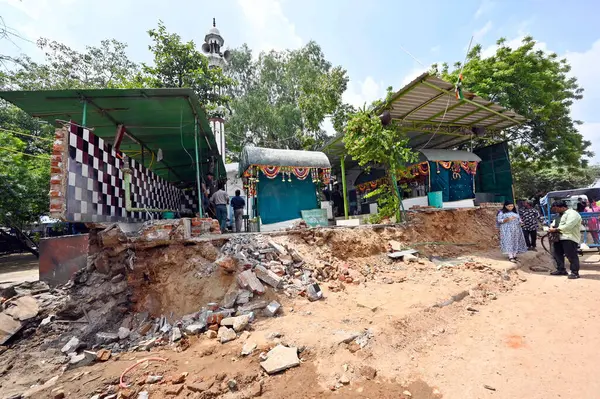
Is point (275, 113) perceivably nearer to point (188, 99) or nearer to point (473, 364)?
point (188, 99)

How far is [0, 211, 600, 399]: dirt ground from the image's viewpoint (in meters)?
2.34

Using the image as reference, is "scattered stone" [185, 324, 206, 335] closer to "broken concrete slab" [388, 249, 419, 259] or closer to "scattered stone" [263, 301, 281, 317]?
"scattered stone" [263, 301, 281, 317]

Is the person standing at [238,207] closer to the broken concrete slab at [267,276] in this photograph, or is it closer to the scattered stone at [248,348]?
the broken concrete slab at [267,276]

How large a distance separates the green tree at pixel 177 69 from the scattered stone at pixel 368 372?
611 inches

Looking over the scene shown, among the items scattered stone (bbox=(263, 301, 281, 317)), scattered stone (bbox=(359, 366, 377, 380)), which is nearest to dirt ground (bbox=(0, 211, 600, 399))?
scattered stone (bbox=(359, 366, 377, 380))

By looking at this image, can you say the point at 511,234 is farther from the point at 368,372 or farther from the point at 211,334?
the point at 211,334

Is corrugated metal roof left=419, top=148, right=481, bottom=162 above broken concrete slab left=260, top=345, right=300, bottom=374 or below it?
above

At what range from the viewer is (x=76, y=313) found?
4.41 metres

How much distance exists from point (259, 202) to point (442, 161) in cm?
761

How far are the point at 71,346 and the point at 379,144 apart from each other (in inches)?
329

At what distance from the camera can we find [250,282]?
4332mm

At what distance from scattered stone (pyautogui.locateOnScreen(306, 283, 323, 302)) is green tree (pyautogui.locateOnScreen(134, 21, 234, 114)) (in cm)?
1373

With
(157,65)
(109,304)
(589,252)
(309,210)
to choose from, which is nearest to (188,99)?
(109,304)

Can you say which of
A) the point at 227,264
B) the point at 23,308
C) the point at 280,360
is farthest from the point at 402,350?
the point at 23,308
